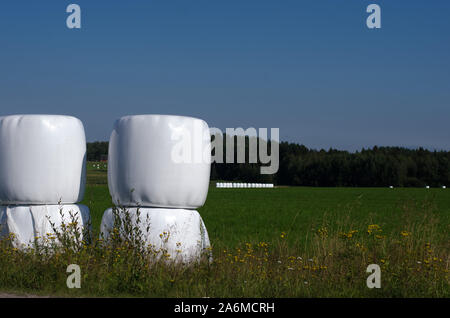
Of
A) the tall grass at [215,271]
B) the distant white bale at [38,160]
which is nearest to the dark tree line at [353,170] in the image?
the distant white bale at [38,160]

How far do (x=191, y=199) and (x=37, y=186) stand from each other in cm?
210

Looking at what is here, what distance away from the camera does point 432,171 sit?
246 feet

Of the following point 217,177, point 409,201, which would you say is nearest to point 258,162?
point 217,177

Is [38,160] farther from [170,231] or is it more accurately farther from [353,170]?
[353,170]

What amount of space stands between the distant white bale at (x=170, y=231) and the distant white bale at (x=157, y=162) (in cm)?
12

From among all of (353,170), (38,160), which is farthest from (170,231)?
(353,170)

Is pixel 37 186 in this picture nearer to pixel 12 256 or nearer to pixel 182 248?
pixel 12 256

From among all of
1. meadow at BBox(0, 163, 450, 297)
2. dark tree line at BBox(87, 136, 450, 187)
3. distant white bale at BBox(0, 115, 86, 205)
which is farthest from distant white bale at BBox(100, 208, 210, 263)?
dark tree line at BBox(87, 136, 450, 187)

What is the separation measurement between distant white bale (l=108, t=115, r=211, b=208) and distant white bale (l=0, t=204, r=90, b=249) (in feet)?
2.62

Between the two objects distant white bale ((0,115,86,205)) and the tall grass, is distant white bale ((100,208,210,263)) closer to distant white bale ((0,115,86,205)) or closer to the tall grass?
the tall grass

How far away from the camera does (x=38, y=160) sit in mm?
7816

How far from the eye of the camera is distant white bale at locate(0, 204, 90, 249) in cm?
778

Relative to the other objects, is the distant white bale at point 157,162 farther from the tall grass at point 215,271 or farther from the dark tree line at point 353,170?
the dark tree line at point 353,170

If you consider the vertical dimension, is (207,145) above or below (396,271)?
above
